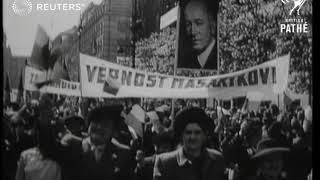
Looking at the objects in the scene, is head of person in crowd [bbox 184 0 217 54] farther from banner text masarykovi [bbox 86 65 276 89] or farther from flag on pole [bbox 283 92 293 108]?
flag on pole [bbox 283 92 293 108]

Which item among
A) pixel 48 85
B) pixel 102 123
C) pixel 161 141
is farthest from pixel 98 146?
pixel 48 85

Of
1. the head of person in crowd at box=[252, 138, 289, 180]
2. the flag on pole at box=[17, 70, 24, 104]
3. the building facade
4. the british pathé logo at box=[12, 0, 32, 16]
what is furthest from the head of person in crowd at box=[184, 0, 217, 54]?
the flag on pole at box=[17, 70, 24, 104]

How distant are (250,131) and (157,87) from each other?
32.6 inches

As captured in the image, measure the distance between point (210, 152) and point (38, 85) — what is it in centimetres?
149

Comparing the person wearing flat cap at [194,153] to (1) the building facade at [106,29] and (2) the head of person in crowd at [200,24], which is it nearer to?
(2) the head of person in crowd at [200,24]

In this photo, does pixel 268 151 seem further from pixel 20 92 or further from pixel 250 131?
pixel 20 92

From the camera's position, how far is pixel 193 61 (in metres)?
3.18

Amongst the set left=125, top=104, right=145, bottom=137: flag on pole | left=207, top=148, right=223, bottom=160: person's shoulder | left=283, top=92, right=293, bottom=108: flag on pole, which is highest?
left=283, top=92, right=293, bottom=108: flag on pole

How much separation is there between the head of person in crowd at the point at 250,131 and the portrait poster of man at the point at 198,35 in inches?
20.0

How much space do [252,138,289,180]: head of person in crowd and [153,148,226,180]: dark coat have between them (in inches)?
11.7

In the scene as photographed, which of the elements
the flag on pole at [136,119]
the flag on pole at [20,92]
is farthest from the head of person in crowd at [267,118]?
the flag on pole at [20,92]

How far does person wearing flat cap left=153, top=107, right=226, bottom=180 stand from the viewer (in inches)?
124

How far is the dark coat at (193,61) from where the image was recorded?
10.4 ft

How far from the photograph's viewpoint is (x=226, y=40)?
3188mm
